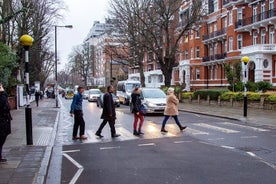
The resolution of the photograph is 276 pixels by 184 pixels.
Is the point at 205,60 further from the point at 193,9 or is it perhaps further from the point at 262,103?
the point at 262,103

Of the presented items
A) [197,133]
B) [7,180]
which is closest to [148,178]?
[7,180]

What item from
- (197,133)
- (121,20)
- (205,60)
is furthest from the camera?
(205,60)

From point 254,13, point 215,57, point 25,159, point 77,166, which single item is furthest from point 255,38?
point 25,159

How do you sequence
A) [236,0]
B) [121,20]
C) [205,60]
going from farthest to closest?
[205,60], [236,0], [121,20]

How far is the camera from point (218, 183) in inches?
256

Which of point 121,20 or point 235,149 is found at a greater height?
point 121,20

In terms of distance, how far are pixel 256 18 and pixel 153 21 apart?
1258 centimetres

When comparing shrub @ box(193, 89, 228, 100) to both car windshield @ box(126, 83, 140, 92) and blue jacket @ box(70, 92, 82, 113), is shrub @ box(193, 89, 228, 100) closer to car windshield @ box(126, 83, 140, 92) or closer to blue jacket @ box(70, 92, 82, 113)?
car windshield @ box(126, 83, 140, 92)

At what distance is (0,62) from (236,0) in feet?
116

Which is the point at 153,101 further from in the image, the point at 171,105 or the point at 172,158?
the point at 172,158

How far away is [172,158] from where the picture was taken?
29.0ft

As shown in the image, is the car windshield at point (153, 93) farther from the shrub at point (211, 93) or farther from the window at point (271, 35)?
the window at point (271, 35)

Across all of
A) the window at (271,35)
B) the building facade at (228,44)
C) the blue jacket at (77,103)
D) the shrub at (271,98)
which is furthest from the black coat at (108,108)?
the window at (271,35)

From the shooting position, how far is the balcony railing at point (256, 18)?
1644 inches
